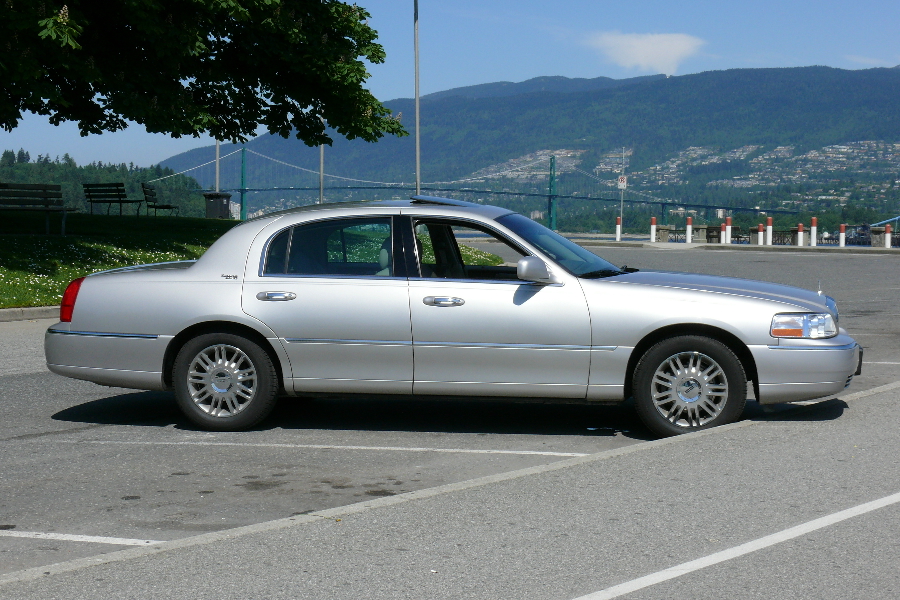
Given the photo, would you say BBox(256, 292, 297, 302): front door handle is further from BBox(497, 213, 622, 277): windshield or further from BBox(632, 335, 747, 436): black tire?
BBox(632, 335, 747, 436): black tire

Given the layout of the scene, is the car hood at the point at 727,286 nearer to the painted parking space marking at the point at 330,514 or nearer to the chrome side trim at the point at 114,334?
the painted parking space marking at the point at 330,514

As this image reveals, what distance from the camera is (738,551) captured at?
4.78 meters

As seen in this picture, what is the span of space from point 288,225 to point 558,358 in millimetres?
2089

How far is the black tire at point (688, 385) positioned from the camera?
23.8ft

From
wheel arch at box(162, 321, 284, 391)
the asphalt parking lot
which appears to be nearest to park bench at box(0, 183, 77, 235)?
the asphalt parking lot

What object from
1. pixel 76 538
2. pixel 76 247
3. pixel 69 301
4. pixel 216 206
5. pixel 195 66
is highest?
pixel 195 66

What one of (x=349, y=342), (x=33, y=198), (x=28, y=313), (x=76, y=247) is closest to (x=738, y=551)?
(x=349, y=342)

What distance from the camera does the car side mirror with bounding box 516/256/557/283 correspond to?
23.7 ft

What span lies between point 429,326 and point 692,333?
66.8 inches

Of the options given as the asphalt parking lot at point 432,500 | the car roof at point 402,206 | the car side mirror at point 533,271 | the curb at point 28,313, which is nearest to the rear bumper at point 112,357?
the asphalt parking lot at point 432,500

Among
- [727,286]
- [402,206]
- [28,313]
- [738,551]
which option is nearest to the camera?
[738,551]

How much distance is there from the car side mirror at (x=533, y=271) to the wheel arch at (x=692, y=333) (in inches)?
28.2

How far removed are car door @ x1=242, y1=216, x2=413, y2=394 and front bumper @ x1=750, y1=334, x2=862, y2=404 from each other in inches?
89.5

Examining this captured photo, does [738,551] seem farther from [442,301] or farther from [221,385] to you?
[221,385]
